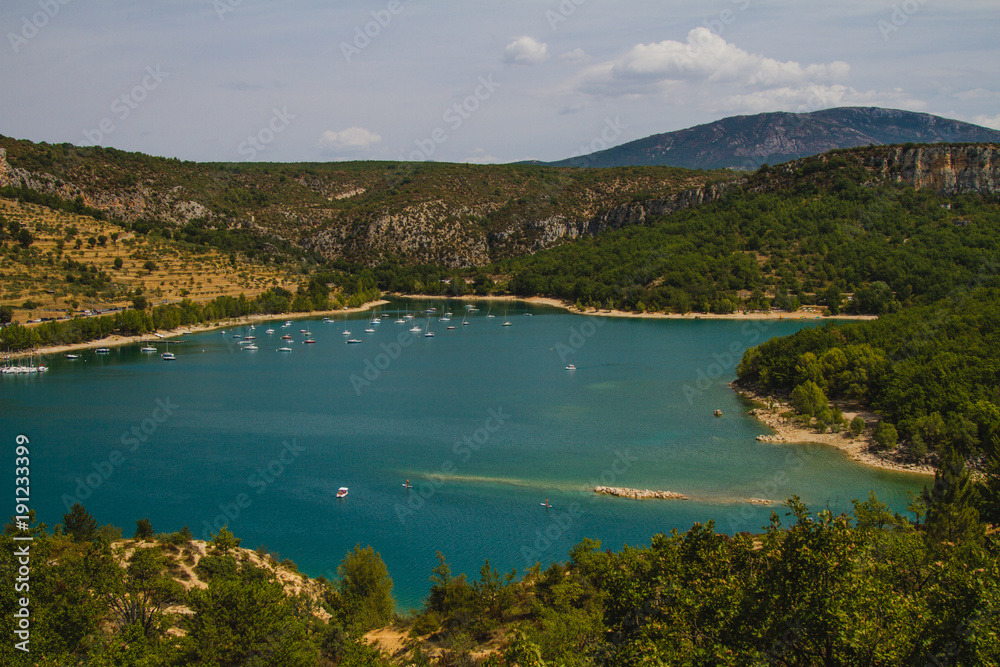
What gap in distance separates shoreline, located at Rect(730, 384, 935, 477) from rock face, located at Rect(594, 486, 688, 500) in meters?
10.2

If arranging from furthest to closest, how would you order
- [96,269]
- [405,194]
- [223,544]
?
[405,194] < [96,269] < [223,544]

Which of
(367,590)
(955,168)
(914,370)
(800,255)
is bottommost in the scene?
(367,590)

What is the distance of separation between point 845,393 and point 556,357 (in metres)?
27.3

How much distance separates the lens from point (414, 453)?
37.7m

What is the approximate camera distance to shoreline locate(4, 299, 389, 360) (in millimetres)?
66000

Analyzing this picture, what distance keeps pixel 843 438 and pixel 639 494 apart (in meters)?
14.4

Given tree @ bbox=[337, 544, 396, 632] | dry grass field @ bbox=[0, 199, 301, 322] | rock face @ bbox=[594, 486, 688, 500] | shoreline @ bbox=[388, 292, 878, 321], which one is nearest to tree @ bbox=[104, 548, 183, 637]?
tree @ bbox=[337, 544, 396, 632]

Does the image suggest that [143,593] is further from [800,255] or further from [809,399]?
[800,255]

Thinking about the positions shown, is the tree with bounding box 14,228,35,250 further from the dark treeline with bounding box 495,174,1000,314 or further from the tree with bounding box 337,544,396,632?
the tree with bounding box 337,544,396,632

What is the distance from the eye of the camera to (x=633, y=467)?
3475 cm

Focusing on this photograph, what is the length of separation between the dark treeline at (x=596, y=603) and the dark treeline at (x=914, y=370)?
1032cm

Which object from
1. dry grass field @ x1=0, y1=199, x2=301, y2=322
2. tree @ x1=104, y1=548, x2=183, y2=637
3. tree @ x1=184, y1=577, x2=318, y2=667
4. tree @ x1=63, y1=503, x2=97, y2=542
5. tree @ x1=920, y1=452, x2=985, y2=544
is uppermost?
dry grass field @ x1=0, y1=199, x2=301, y2=322

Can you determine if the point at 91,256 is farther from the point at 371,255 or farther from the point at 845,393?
the point at 845,393

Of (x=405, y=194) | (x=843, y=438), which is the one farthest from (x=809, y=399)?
(x=405, y=194)
